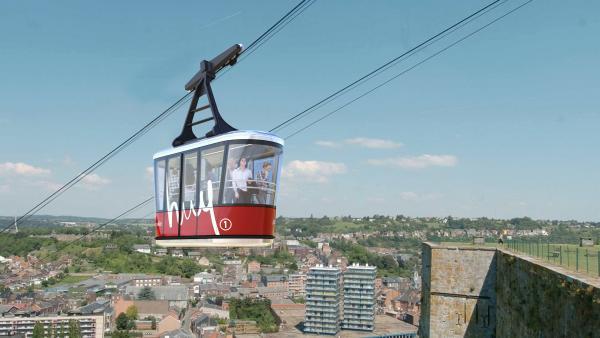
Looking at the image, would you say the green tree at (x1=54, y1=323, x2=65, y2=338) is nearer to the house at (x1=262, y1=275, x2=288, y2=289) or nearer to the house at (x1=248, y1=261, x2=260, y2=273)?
the house at (x1=262, y1=275, x2=288, y2=289)

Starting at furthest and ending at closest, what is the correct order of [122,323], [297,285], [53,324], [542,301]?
1. [297,285]
2. [122,323]
3. [53,324]
4. [542,301]

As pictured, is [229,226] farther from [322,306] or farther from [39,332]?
[322,306]

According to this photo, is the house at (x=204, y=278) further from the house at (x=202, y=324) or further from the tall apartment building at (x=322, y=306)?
the tall apartment building at (x=322, y=306)

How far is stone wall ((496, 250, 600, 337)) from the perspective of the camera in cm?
604

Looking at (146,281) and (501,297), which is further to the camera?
(146,281)

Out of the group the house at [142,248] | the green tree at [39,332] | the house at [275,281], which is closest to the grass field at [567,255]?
the green tree at [39,332]

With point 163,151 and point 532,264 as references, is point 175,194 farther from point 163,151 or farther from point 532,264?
point 532,264

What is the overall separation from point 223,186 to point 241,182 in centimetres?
32

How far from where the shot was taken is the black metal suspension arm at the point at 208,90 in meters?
9.55

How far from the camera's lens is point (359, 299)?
83375 mm

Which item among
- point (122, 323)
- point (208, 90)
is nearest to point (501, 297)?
point (208, 90)

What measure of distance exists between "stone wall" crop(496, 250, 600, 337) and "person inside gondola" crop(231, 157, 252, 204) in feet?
16.0

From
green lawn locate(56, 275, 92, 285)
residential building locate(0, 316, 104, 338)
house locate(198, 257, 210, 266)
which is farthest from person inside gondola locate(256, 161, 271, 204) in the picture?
house locate(198, 257, 210, 266)

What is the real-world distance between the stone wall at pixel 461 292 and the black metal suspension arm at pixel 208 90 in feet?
21.3
